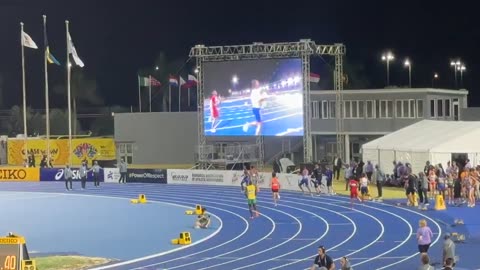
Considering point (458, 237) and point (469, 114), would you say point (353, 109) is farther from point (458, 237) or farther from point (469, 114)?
point (458, 237)

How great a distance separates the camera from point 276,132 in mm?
47844

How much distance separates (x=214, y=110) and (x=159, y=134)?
13699 millimetres

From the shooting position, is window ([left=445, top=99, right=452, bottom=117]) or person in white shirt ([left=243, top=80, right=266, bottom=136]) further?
window ([left=445, top=99, right=452, bottom=117])

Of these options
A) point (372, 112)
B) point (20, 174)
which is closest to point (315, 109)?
point (372, 112)

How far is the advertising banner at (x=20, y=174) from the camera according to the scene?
173ft

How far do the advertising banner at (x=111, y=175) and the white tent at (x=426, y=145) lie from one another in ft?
53.8

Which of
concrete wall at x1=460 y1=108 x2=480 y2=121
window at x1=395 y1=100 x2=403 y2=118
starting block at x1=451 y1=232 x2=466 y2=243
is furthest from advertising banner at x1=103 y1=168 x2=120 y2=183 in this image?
starting block at x1=451 y1=232 x2=466 y2=243

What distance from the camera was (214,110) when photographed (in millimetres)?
51031

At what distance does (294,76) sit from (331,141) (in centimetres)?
1086

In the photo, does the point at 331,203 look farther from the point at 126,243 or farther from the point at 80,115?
the point at 80,115

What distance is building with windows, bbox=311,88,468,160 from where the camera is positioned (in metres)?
53.0

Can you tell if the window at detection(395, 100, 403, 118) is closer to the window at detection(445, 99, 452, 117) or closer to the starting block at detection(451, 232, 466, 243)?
the window at detection(445, 99, 452, 117)

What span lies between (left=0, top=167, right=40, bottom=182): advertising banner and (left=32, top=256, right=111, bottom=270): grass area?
32646mm

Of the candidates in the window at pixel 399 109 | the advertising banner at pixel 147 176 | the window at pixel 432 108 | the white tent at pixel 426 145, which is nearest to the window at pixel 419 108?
the window at pixel 432 108
